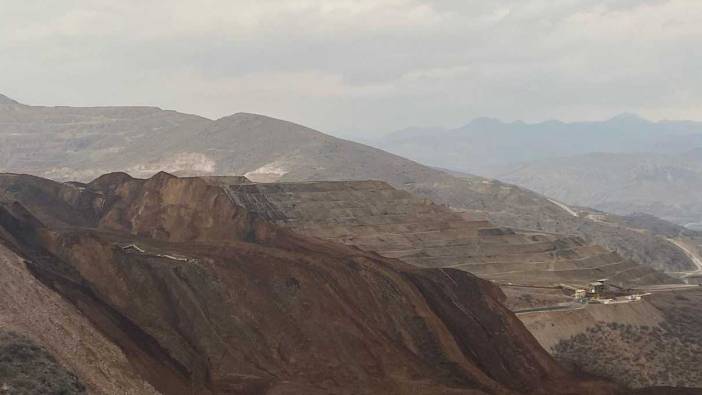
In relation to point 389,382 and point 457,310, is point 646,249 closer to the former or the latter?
point 457,310

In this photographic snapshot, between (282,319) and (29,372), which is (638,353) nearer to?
(282,319)

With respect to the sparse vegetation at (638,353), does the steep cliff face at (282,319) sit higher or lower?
higher

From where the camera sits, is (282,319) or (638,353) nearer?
(282,319)

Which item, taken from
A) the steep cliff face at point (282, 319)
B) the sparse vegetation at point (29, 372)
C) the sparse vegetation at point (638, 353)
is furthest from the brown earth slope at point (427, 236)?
the sparse vegetation at point (29, 372)

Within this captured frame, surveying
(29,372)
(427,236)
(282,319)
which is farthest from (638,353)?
(29,372)

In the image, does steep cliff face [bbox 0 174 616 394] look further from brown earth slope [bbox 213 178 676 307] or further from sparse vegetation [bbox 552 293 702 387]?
brown earth slope [bbox 213 178 676 307]

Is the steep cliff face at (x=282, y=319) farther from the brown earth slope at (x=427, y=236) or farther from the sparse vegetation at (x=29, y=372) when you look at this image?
the brown earth slope at (x=427, y=236)

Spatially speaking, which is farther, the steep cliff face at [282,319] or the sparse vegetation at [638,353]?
the sparse vegetation at [638,353]

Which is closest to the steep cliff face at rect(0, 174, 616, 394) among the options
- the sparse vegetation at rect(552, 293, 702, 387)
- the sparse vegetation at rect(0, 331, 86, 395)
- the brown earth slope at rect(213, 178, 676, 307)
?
the sparse vegetation at rect(552, 293, 702, 387)

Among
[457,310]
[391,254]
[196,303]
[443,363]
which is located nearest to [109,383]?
[196,303]
